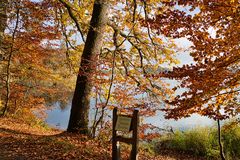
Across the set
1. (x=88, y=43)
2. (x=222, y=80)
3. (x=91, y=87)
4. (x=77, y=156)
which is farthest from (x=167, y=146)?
(x=222, y=80)

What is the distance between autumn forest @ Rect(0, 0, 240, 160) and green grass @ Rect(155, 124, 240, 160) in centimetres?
4

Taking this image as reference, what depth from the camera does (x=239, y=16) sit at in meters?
5.45

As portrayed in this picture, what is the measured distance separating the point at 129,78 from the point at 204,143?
150 inches

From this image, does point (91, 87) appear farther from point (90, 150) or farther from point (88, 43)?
point (90, 150)

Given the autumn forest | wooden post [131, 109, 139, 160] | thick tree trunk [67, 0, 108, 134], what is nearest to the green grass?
the autumn forest

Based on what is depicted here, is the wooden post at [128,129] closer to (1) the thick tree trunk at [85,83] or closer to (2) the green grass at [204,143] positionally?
(1) the thick tree trunk at [85,83]

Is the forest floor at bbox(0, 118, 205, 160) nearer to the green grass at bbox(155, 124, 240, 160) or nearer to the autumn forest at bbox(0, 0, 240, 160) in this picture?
the autumn forest at bbox(0, 0, 240, 160)

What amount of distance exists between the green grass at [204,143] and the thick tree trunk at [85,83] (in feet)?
12.0

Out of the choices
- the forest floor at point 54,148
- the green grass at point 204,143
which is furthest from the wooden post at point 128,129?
the green grass at point 204,143

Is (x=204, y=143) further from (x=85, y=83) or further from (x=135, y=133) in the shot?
(x=135, y=133)

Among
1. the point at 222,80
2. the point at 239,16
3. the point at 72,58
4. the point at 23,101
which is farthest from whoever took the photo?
the point at 23,101

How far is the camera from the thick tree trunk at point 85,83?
975 cm

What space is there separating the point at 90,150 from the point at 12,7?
748 centimetres

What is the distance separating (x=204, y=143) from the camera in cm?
1166
